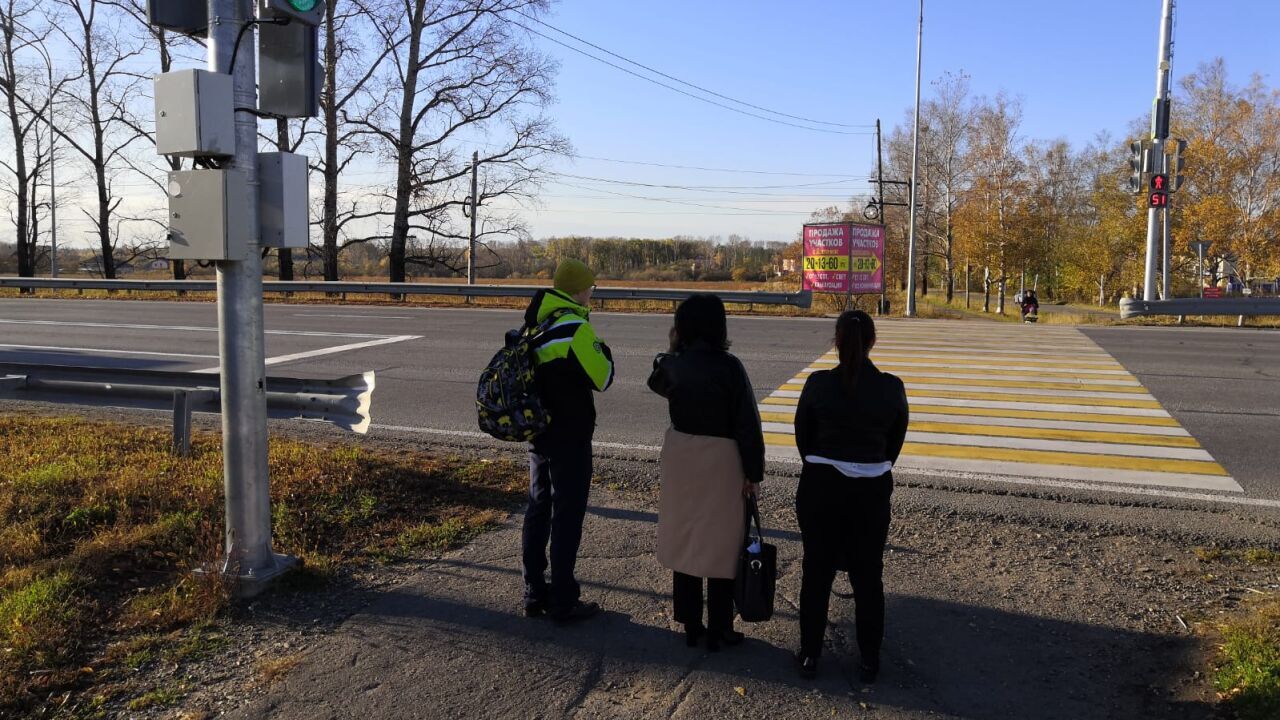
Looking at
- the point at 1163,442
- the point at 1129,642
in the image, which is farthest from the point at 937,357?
the point at 1129,642

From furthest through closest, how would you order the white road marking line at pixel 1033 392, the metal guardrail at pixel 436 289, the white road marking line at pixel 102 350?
1. the metal guardrail at pixel 436 289
2. the white road marking line at pixel 102 350
3. the white road marking line at pixel 1033 392

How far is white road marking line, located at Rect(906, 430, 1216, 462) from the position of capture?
24.5 ft

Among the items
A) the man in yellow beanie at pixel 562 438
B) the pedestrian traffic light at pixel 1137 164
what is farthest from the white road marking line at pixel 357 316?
A: the pedestrian traffic light at pixel 1137 164

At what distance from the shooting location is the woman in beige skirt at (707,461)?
3.77 meters

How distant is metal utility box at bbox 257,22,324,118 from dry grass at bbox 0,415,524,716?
2.42 metres

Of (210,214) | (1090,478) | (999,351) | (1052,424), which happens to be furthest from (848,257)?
(210,214)

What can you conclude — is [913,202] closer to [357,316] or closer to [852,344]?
[357,316]

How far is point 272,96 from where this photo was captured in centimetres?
440

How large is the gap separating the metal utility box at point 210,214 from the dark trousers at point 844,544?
2.95 metres

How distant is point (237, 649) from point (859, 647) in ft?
9.04

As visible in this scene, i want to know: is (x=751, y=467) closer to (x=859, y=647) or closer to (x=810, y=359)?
(x=859, y=647)

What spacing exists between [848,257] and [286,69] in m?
23.2

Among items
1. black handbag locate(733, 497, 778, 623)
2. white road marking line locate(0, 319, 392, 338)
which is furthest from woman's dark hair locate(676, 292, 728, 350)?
white road marking line locate(0, 319, 392, 338)

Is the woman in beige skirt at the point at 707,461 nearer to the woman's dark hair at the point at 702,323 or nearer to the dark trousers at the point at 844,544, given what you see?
the woman's dark hair at the point at 702,323
